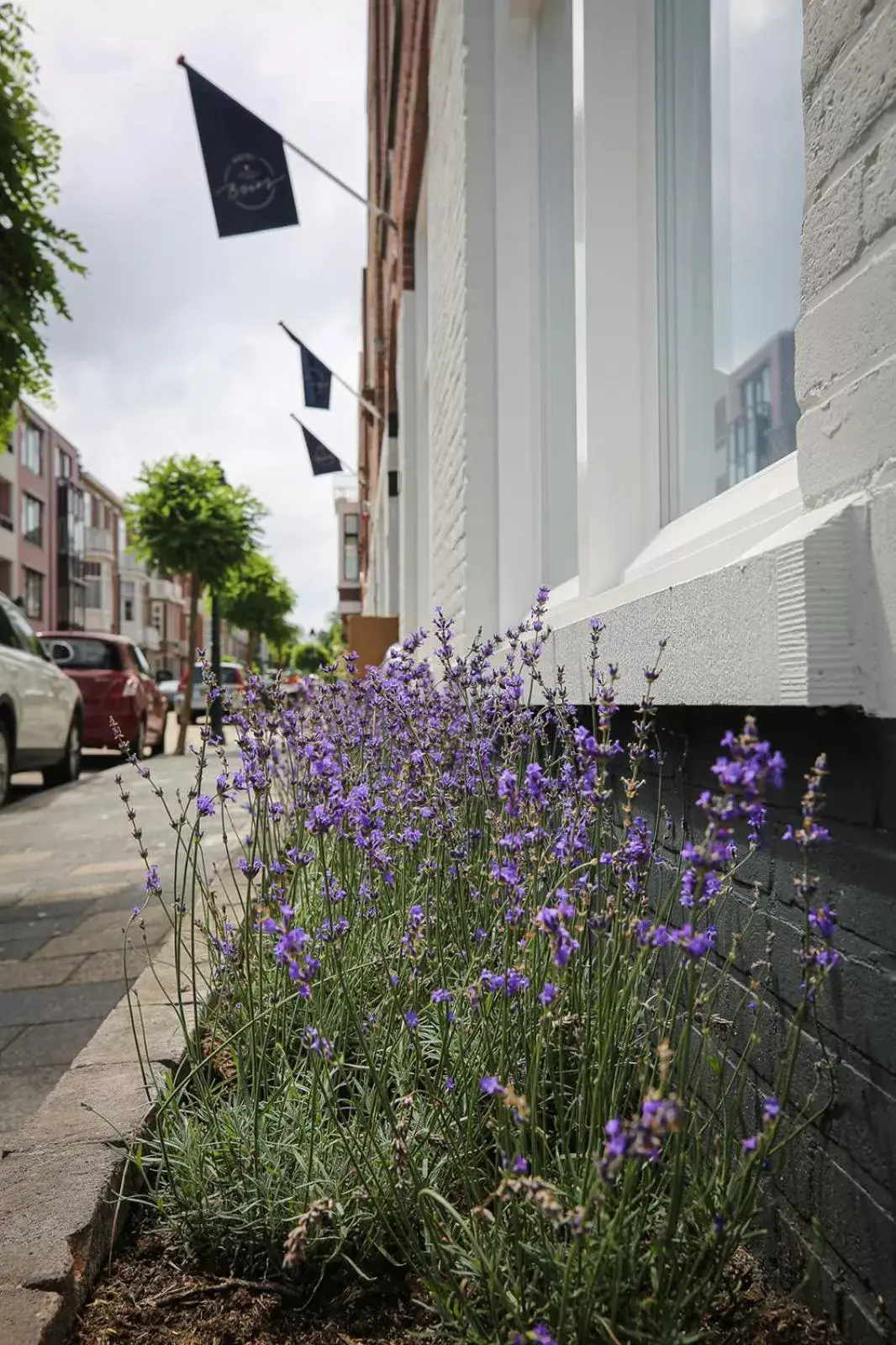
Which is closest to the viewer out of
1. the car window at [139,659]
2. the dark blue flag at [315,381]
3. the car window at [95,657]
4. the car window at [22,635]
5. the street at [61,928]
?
the street at [61,928]

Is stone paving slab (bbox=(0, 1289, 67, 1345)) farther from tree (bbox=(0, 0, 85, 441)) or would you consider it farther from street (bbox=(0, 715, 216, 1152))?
tree (bbox=(0, 0, 85, 441))

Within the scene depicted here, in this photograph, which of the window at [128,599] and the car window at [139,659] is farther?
the window at [128,599]

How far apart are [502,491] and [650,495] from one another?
146 cm

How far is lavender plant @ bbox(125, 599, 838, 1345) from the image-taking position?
1.21m

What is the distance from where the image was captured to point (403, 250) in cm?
830

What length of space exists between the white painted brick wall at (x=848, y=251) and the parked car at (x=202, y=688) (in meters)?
1.49

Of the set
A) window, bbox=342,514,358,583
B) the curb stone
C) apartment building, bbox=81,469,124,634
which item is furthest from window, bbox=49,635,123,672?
apartment building, bbox=81,469,124,634

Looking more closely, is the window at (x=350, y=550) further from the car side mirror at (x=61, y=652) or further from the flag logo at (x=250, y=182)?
the flag logo at (x=250, y=182)

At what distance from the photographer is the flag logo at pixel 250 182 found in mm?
7941

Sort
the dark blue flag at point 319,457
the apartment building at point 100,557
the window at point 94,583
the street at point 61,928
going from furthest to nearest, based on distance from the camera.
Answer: the window at point 94,583, the apartment building at point 100,557, the dark blue flag at point 319,457, the street at point 61,928

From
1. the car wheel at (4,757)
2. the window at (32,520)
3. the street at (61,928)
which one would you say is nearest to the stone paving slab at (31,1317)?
the street at (61,928)

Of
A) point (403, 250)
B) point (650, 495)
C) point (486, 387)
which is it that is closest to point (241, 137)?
point (403, 250)

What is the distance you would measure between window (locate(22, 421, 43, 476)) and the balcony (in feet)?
41.5

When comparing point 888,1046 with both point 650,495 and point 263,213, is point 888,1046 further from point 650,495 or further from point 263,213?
point 263,213
